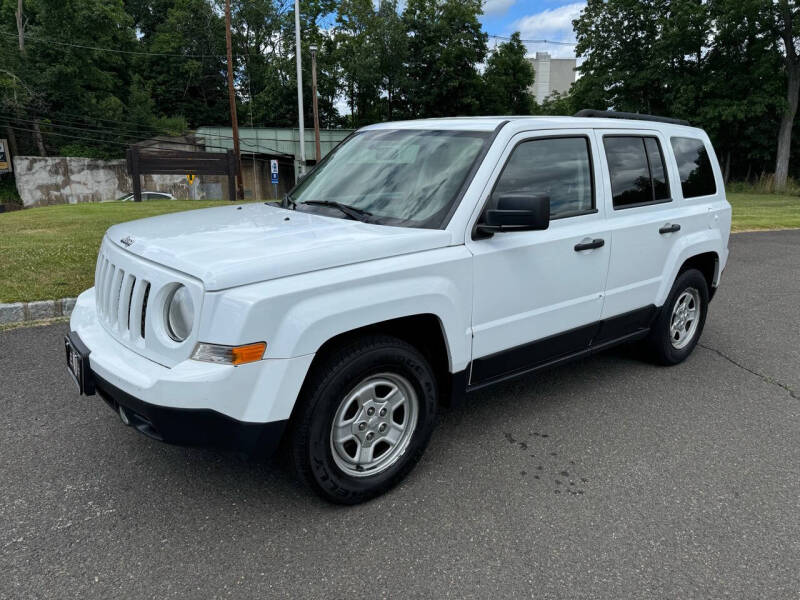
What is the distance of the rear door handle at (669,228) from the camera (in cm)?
427

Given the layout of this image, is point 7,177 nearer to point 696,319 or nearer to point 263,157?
point 263,157

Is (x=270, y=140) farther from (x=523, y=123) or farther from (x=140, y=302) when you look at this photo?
(x=140, y=302)

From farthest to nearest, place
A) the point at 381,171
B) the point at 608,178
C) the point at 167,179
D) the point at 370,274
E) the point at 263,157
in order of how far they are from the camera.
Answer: the point at 263,157, the point at 167,179, the point at 608,178, the point at 381,171, the point at 370,274

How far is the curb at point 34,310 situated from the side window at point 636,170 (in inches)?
208

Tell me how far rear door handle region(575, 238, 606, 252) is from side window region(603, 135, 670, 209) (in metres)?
0.35

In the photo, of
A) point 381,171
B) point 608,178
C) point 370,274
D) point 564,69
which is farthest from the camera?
point 564,69

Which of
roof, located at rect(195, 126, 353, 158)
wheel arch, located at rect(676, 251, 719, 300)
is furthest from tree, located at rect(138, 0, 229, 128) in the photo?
wheel arch, located at rect(676, 251, 719, 300)

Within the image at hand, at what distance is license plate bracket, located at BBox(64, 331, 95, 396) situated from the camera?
2791 mm

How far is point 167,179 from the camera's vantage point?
39000 mm

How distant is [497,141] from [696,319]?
9.04 feet

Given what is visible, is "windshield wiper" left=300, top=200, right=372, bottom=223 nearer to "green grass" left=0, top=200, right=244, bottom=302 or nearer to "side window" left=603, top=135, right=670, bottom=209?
"side window" left=603, top=135, right=670, bottom=209

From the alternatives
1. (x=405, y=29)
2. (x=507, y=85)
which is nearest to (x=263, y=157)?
(x=405, y=29)

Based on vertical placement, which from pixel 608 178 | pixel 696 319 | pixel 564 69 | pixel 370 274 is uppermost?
pixel 564 69

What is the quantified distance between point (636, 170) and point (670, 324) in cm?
130
